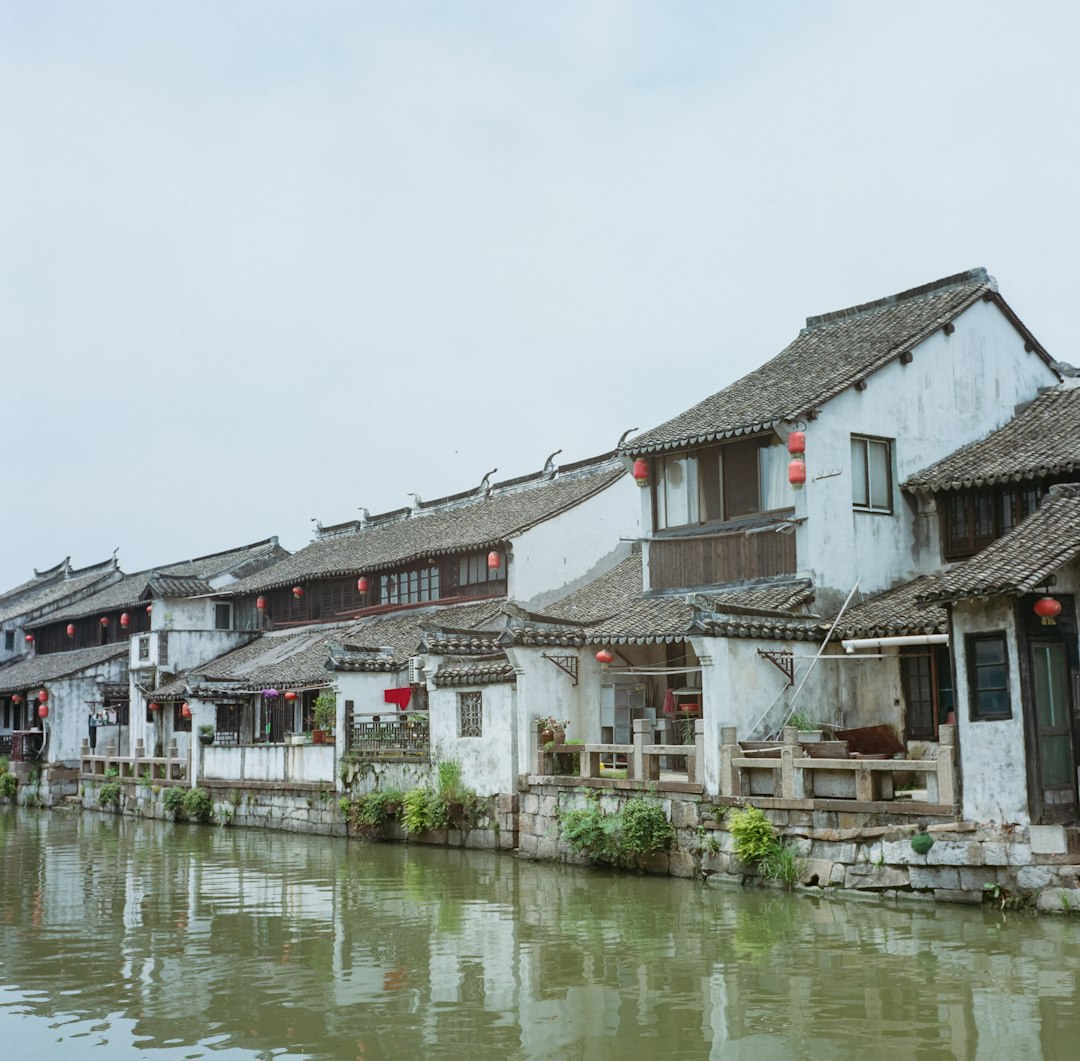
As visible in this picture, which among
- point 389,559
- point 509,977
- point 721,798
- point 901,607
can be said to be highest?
point 389,559

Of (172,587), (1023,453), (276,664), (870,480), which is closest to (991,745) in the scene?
(1023,453)

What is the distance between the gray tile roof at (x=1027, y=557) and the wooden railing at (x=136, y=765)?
2382 cm

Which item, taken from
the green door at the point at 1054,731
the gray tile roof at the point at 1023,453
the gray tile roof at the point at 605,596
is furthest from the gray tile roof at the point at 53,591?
the green door at the point at 1054,731

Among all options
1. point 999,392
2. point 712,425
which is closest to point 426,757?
point 712,425

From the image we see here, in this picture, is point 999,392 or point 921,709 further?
point 999,392

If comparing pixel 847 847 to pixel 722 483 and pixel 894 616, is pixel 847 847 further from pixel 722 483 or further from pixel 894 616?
pixel 722 483

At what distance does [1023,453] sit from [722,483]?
192 inches

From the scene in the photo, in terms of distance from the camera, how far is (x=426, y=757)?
2508 cm

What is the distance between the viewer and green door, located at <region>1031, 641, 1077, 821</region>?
1512 centimetres

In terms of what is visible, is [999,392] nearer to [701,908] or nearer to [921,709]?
[921,709]

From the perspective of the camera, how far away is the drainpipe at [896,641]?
18516 millimetres

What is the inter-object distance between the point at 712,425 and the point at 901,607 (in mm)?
4644

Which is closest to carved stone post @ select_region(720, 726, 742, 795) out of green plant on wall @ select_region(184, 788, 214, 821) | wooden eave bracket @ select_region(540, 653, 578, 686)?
wooden eave bracket @ select_region(540, 653, 578, 686)

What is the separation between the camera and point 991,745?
1547 centimetres
